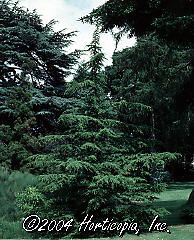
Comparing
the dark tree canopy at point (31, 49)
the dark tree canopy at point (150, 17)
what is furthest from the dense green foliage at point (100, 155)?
the dark tree canopy at point (31, 49)

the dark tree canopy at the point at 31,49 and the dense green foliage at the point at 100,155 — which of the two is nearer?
the dense green foliage at the point at 100,155

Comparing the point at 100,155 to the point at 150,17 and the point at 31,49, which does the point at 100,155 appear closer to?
the point at 150,17

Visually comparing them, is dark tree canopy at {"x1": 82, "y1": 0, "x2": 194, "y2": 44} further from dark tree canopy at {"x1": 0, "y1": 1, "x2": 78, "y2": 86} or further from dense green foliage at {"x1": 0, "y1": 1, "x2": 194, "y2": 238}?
dark tree canopy at {"x1": 0, "y1": 1, "x2": 78, "y2": 86}

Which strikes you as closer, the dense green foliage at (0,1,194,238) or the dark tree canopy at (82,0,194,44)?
the dark tree canopy at (82,0,194,44)

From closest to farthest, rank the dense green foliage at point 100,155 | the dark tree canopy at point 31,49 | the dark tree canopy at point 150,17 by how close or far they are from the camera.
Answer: the dark tree canopy at point 150,17 < the dense green foliage at point 100,155 < the dark tree canopy at point 31,49

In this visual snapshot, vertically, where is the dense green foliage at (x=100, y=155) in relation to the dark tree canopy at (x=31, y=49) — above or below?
below

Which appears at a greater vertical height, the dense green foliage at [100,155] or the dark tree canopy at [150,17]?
the dark tree canopy at [150,17]

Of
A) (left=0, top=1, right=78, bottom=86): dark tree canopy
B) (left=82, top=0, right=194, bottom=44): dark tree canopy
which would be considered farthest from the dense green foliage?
(left=0, top=1, right=78, bottom=86): dark tree canopy

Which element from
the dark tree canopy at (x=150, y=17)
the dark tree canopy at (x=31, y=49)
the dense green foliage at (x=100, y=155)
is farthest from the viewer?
the dark tree canopy at (x=31, y=49)

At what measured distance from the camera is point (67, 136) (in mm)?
11750

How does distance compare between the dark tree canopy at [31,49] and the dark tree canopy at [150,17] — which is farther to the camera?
the dark tree canopy at [31,49]

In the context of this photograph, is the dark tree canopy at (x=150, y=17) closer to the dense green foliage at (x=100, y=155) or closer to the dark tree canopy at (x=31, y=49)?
the dense green foliage at (x=100, y=155)

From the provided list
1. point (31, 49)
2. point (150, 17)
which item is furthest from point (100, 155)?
point (31, 49)

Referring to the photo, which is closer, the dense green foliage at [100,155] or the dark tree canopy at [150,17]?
the dark tree canopy at [150,17]
